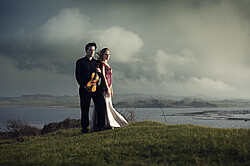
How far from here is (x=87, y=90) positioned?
939cm

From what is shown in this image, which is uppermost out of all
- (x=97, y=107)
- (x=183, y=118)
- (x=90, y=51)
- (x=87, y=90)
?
(x=90, y=51)

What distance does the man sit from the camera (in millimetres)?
9391

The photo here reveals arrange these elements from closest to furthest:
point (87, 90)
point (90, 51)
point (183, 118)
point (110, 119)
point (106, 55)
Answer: point (87, 90) < point (90, 51) < point (106, 55) < point (110, 119) < point (183, 118)

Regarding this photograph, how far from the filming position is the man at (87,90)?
9.39 metres

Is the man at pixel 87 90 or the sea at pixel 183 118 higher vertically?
the man at pixel 87 90

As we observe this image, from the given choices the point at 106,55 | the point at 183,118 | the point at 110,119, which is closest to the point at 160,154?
the point at 110,119

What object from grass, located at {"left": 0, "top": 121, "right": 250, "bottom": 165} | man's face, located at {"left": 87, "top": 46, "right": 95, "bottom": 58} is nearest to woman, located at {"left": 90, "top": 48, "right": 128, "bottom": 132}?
man's face, located at {"left": 87, "top": 46, "right": 95, "bottom": 58}

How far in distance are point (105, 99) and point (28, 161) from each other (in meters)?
4.67

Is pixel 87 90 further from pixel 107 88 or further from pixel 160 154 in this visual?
pixel 160 154

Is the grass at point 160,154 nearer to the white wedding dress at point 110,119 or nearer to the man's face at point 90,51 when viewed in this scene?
the white wedding dress at point 110,119

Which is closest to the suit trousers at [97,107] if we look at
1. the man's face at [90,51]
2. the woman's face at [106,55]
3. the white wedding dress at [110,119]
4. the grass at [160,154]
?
the white wedding dress at [110,119]

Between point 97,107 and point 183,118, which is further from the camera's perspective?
point 183,118

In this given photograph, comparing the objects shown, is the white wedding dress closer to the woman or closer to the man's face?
the woman

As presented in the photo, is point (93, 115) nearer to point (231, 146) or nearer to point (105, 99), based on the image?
point (105, 99)
